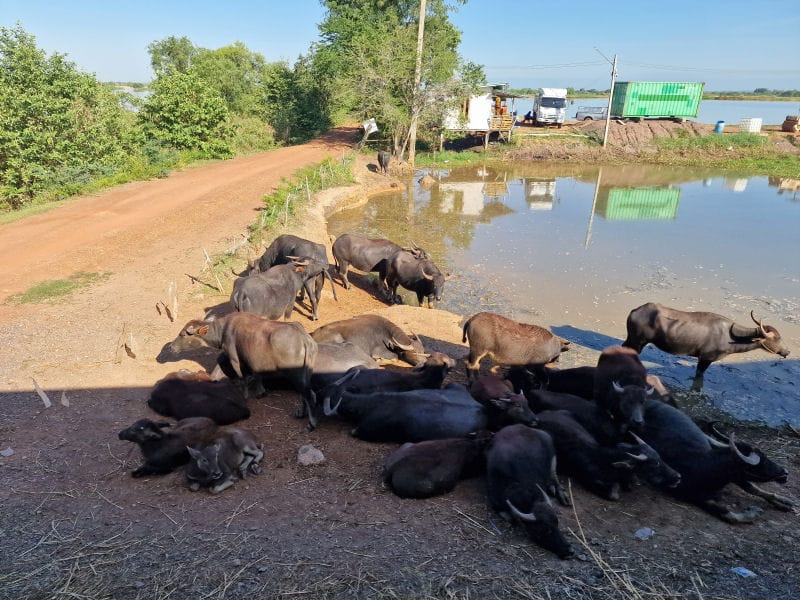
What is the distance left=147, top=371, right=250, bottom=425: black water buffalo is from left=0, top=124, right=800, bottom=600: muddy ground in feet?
0.82

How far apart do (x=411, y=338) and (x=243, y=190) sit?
14467mm

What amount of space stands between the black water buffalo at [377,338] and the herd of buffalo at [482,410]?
22mm

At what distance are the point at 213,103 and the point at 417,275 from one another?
70.8 feet

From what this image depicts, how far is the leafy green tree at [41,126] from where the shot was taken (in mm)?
19500

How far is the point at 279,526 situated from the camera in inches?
190

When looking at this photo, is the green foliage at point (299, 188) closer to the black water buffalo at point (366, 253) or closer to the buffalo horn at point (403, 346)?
the black water buffalo at point (366, 253)

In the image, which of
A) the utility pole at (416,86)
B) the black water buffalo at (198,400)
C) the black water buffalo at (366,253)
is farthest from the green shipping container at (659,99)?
the black water buffalo at (198,400)

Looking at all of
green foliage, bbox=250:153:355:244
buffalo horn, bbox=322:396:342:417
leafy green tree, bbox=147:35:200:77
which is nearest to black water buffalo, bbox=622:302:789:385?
buffalo horn, bbox=322:396:342:417

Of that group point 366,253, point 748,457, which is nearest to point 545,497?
point 748,457

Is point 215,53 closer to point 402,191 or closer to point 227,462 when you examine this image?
point 402,191

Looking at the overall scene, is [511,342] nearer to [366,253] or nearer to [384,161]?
[366,253]

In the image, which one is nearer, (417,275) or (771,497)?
(771,497)

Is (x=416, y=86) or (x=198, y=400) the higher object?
(x=416, y=86)

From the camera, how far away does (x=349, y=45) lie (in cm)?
3403
